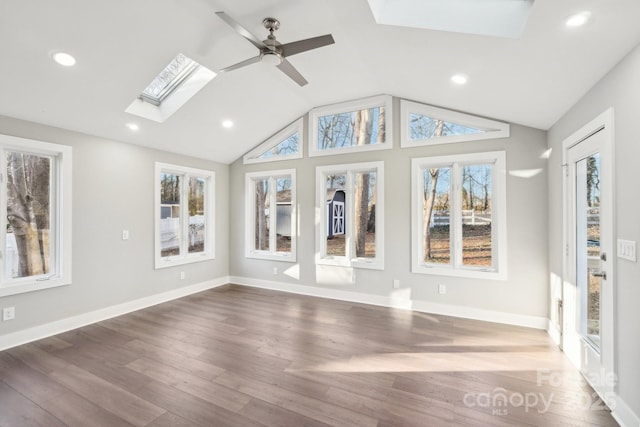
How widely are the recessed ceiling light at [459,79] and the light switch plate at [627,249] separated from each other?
198 cm

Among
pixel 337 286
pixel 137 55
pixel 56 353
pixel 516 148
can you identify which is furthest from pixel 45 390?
pixel 516 148

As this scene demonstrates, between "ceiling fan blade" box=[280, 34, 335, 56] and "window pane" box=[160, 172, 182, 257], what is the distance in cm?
335

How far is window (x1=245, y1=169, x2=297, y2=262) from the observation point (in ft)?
17.5

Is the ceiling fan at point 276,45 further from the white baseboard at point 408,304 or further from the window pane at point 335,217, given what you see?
the white baseboard at point 408,304

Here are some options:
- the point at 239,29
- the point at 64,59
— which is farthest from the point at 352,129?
the point at 64,59

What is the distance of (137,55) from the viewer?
9.33ft

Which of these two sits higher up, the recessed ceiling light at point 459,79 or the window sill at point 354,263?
the recessed ceiling light at point 459,79

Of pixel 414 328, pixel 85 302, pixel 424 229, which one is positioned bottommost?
pixel 414 328

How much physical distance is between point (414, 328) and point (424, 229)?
4.67ft

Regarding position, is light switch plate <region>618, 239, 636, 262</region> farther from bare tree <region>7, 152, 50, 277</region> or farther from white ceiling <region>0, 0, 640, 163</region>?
bare tree <region>7, 152, 50, 277</region>

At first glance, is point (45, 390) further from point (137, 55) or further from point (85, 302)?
point (137, 55)

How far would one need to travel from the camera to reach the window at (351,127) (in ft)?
14.8

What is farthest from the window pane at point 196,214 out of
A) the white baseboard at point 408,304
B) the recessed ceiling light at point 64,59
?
the recessed ceiling light at point 64,59

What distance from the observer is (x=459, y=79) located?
3.08 m
